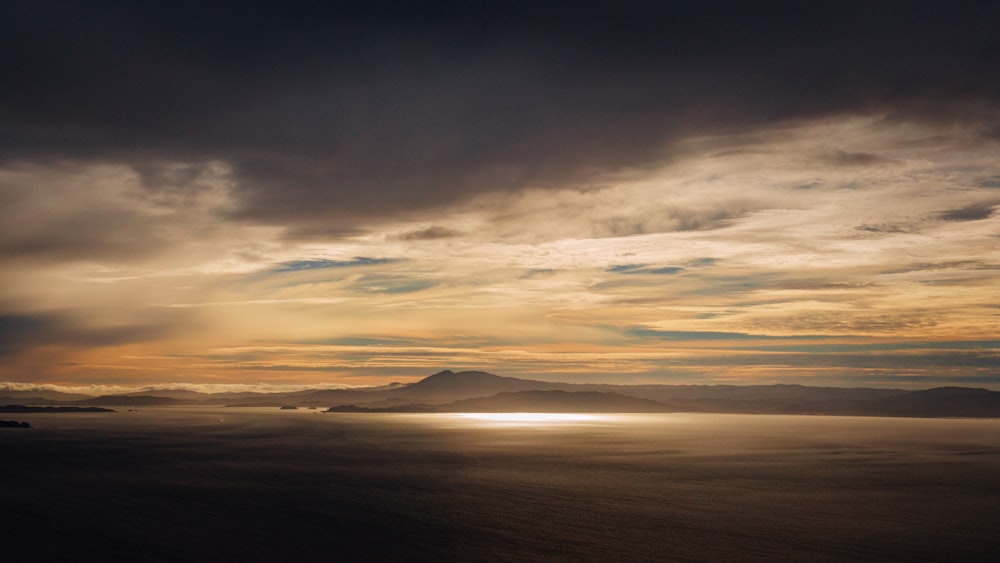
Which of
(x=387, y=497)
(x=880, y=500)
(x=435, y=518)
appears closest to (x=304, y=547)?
(x=435, y=518)

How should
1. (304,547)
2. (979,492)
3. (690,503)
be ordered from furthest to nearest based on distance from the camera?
1. (979,492)
2. (690,503)
3. (304,547)

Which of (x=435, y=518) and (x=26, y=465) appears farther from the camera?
(x=26, y=465)

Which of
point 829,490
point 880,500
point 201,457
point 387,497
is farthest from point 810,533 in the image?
point 201,457

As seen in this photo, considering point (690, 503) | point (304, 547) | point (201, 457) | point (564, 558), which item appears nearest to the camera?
point (564, 558)

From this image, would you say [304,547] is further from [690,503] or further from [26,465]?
[26,465]

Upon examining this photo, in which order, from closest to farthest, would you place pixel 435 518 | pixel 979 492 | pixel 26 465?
pixel 435 518 → pixel 979 492 → pixel 26 465

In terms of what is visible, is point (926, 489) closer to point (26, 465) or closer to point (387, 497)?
point (387, 497)

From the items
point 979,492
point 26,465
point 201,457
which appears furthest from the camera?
point 201,457

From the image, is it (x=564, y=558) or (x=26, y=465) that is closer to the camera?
(x=564, y=558)
